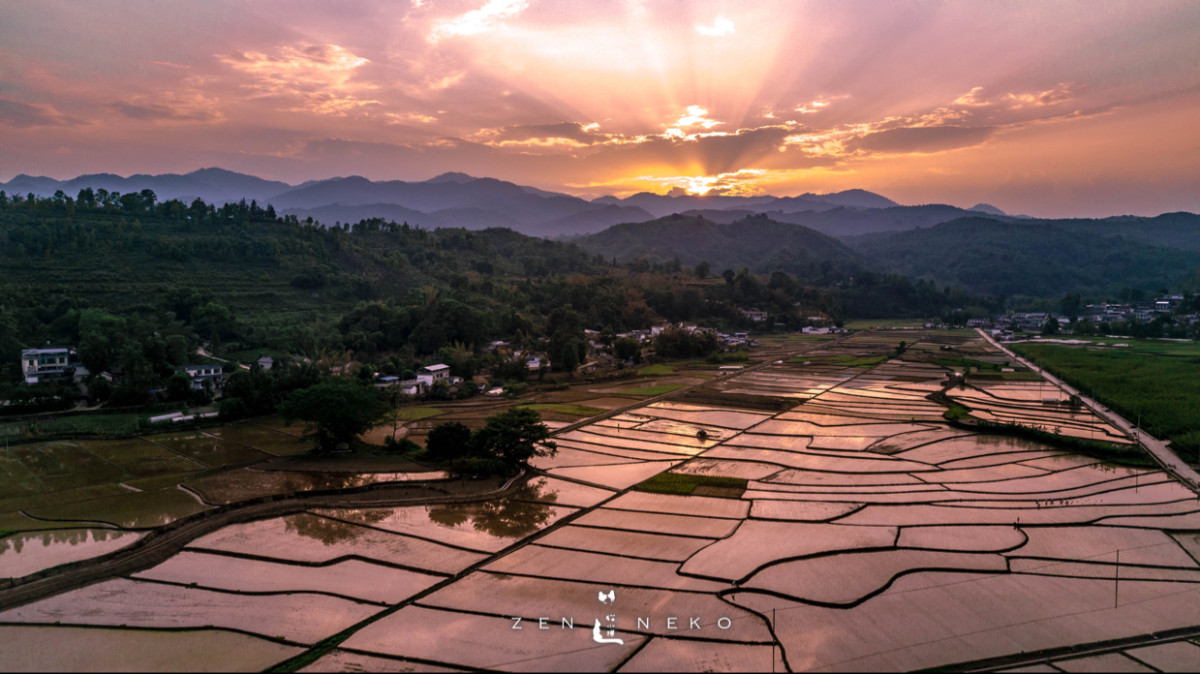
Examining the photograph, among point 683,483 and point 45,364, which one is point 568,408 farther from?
point 45,364

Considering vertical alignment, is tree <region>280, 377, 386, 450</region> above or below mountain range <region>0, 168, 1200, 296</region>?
below

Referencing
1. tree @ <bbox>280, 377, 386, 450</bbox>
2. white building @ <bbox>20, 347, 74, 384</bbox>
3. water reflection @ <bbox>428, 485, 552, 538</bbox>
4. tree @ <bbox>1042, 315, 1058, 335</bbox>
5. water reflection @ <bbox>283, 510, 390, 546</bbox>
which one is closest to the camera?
water reflection @ <bbox>283, 510, 390, 546</bbox>

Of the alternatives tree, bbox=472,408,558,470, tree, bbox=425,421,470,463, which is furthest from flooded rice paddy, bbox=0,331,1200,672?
tree, bbox=425,421,470,463

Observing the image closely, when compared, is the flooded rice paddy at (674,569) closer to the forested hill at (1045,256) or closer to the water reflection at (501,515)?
the water reflection at (501,515)

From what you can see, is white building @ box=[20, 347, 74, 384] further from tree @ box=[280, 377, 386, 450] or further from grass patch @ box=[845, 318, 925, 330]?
grass patch @ box=[845, 318, 925, 330]

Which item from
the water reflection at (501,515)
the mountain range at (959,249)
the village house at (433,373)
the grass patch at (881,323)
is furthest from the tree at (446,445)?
the mountain range at (959,249)

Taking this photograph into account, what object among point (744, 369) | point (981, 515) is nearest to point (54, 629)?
point (981, 515)

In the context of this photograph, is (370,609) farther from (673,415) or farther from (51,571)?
(673,415)

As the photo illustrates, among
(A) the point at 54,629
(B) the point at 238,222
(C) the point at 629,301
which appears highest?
(B) the point at 238,222
